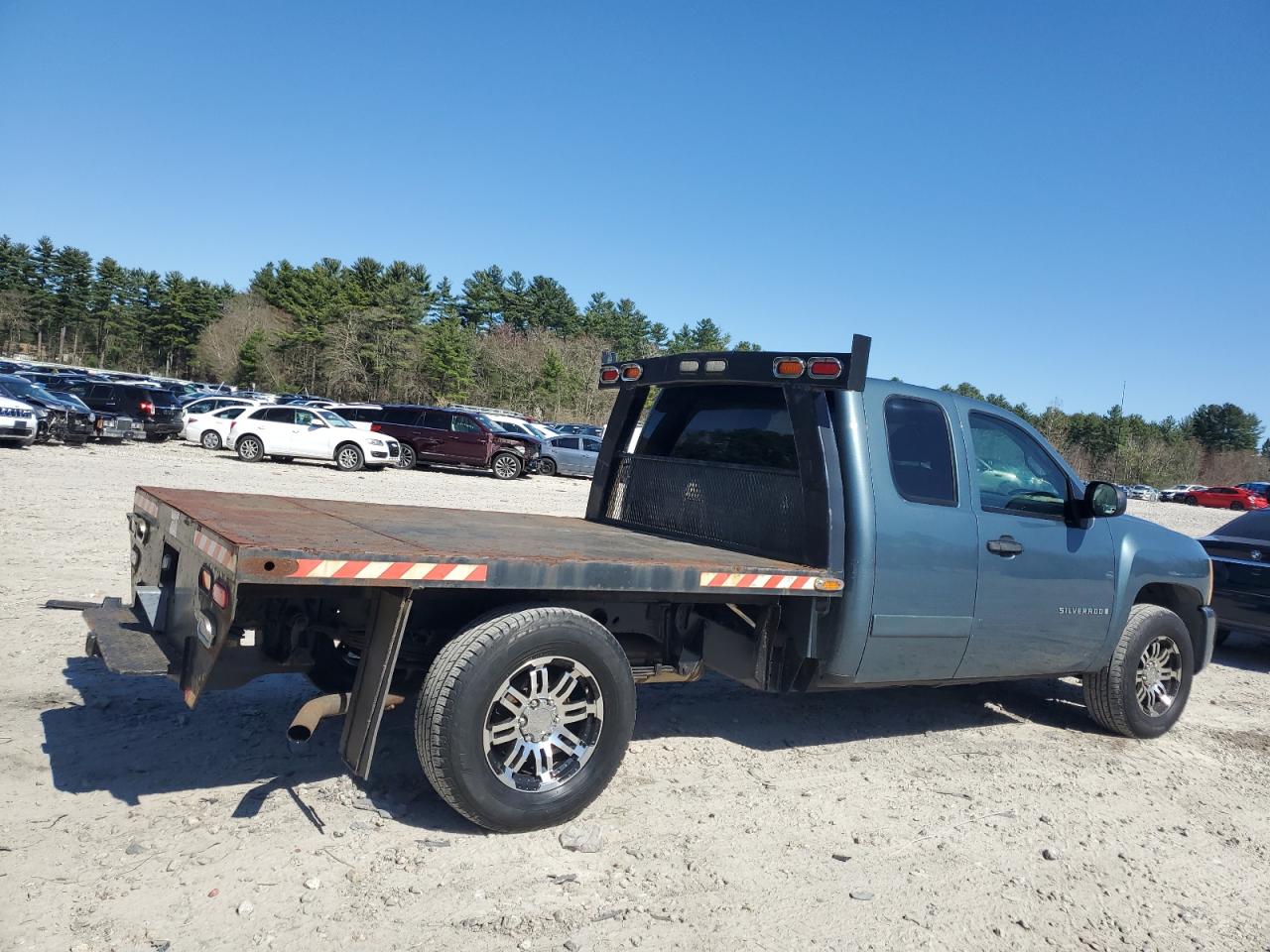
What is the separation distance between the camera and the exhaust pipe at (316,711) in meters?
3.46

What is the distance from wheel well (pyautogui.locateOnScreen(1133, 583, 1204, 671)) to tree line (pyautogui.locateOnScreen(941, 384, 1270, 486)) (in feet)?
197

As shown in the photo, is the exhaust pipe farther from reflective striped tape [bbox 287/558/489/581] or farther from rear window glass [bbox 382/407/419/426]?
Result: rear window glass [bbox 382/407/419/426]

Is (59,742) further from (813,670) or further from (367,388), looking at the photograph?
(367,388)

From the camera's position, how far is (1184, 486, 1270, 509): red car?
51312 mm

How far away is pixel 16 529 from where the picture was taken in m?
9.44

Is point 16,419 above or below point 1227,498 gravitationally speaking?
below

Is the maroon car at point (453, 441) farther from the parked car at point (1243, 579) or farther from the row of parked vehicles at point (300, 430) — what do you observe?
the parked car at point (1243, 579)

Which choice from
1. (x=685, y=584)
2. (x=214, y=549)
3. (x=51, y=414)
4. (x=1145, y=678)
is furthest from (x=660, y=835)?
(x=51, y=414)

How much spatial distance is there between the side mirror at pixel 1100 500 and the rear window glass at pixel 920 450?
3.35ft

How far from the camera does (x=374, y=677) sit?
11.4ft

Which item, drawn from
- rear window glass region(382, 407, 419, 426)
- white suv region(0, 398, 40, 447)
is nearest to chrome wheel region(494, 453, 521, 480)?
rear window glass region(382, 407, 419, 426)

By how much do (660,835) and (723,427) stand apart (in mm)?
2369

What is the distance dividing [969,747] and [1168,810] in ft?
3.57

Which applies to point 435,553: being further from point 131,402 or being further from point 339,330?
point 339,330
